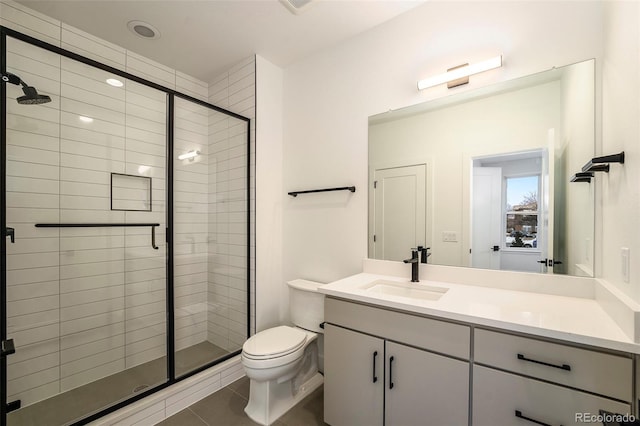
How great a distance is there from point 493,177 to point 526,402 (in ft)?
3.60

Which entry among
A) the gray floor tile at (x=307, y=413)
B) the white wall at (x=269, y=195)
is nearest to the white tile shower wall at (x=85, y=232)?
the white wall at (x=269, y=195)

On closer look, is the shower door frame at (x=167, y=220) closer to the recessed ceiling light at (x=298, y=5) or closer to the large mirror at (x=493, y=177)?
the recessed ceiling light at (x=298, y=5)

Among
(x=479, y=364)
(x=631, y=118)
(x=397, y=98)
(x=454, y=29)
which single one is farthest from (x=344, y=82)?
(x=479, y=364)

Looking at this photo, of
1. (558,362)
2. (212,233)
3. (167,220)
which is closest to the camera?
(558,362)

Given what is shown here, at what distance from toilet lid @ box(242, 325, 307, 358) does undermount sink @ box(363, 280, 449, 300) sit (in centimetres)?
64

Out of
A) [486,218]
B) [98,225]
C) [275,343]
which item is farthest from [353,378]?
[98,225]

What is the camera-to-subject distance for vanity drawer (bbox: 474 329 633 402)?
899mm

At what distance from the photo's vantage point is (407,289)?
1.71 meters

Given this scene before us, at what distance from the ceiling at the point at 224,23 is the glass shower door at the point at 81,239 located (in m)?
0.51

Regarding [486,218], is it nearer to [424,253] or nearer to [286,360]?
[424,253]

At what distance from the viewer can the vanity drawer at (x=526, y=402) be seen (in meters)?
0.94

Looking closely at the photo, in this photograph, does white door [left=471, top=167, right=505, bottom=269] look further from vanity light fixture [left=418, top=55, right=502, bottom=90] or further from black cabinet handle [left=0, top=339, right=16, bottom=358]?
black cabinet handle [left=0, top=339, right=16, bottom=358]

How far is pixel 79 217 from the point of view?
1888 mm

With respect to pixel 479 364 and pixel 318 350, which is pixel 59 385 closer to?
pixel 318 350
